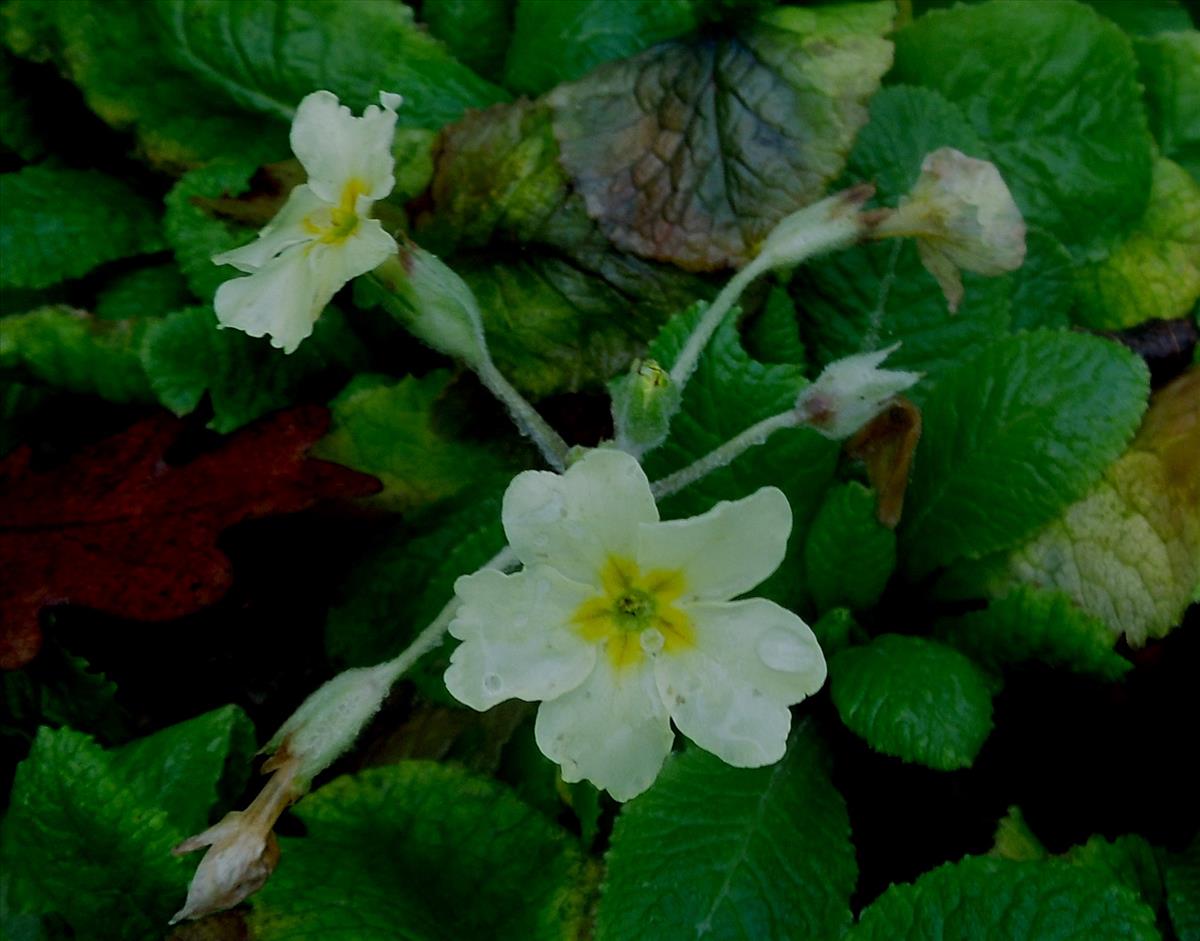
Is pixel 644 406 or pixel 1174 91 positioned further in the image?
pixel 1174 91

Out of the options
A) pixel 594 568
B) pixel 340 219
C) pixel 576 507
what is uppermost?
pixel 340 219

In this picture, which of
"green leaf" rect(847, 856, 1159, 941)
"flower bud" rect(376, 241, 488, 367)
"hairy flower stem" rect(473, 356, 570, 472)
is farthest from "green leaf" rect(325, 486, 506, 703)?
"green leaf" rect(847, 856, 1159, 941)

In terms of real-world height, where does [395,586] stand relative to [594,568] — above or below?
below

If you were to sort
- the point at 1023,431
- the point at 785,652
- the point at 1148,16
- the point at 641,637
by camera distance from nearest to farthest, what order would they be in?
the point at 785,652, the point at 641,637, the point at 1023,431, the point at 1148,16

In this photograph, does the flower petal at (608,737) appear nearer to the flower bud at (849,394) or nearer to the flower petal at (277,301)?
the flower bud at (849,394)

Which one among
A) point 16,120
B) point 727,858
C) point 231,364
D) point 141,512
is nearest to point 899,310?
point 727,858

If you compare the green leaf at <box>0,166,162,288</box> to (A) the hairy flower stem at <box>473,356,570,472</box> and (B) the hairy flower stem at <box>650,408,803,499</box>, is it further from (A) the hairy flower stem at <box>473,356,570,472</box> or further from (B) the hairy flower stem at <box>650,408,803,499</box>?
(B) the hairy flower stem at <box>650,408,803,499</box>

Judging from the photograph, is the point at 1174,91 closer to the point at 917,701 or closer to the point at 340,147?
the point at 917,701

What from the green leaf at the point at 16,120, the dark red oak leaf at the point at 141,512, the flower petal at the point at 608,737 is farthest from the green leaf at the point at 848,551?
the green leaf at the point at 16,120
